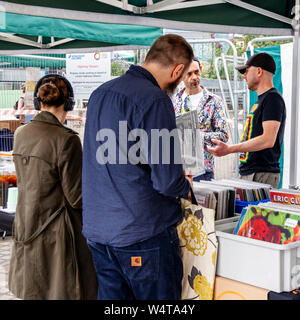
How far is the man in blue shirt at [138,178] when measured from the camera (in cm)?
175

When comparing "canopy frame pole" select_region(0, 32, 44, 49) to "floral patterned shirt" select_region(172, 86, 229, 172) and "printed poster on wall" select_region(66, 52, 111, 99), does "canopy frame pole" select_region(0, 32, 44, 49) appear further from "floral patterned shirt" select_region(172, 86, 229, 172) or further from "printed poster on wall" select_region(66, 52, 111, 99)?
"printed poster on wall" select_region(66, 52, 111, 99)

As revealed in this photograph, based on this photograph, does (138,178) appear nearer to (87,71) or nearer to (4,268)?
(4,268)

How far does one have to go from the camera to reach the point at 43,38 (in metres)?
4.43

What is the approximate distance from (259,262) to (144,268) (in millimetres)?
521

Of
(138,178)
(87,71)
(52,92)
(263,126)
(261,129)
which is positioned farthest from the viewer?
(87,71)

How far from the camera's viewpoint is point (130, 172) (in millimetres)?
1781

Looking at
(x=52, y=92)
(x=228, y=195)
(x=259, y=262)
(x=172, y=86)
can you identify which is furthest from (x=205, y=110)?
(x=259, y=262)

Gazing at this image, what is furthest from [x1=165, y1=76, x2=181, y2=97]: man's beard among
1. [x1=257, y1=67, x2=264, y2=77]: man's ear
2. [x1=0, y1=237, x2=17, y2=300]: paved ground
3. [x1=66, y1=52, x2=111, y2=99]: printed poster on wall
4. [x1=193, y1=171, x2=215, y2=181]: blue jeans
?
[x1=66, y1=52, x2=111, y2=99]: printed poster on wall

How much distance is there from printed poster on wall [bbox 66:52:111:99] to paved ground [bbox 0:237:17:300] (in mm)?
2815

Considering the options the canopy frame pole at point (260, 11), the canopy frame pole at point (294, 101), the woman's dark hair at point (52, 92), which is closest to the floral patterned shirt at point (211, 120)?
the canopy frame pole at point (294, 101)

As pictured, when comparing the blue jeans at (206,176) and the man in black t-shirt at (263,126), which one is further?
the blue jeans at (206,176)

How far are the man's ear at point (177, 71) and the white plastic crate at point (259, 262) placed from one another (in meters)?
0.76

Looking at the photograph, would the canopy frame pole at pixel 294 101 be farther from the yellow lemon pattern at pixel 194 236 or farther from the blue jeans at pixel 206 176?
the yellow lemon pattern at pixel 194 236
